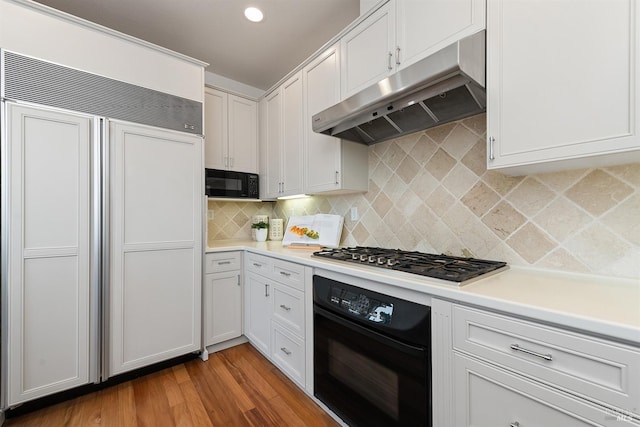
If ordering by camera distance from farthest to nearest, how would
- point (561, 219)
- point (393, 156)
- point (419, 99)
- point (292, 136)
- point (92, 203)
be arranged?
1. point (292, 136)
2. point (393, 156)
3. point (92, 203)
4. point (419, 99)
5. point (561, 219)

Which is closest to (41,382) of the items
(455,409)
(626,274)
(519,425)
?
(455,409)

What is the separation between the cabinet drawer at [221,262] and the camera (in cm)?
224

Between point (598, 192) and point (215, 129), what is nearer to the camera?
point (598, 192)

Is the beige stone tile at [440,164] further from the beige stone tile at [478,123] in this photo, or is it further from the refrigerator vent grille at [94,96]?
the refrigerator vent grille at [94,96]

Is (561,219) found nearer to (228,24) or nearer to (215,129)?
(228,24)

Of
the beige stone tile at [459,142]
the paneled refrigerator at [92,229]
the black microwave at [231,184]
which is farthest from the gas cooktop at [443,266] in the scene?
the black microwave at [231,184]

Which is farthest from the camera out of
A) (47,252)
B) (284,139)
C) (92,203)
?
(284,139)

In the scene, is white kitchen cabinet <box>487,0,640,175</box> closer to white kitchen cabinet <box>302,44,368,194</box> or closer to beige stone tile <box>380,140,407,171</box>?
beige stone tile <box>380,140,407,171</box>

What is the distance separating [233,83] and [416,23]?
88.4 inches

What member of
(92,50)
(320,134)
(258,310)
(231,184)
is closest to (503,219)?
(320,134)

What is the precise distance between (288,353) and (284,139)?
70.5 inches

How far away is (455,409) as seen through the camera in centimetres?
100

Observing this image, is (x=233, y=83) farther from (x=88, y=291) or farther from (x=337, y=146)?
(x=88, y=291)

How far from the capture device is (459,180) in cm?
158
